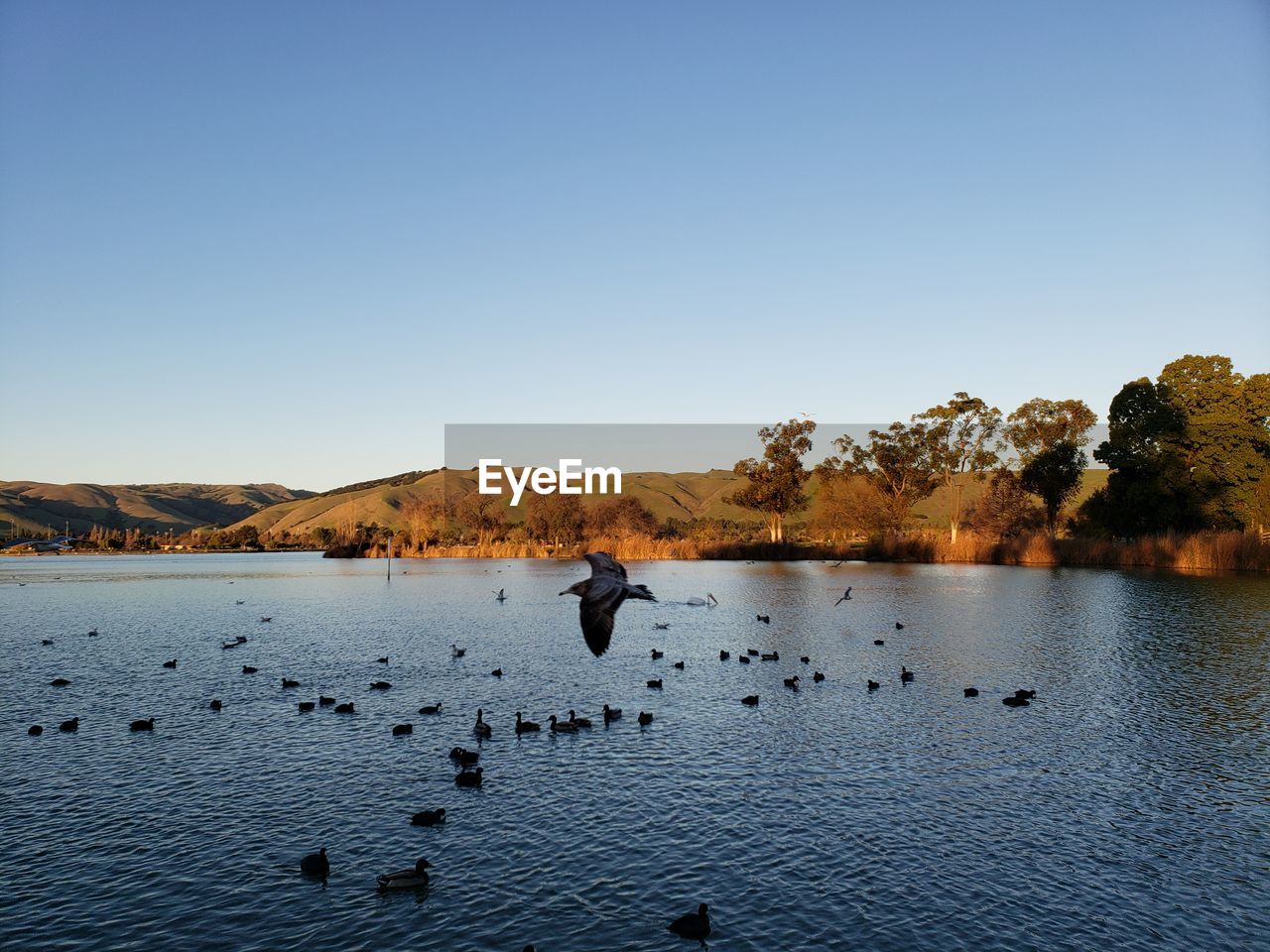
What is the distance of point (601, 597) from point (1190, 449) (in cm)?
9052

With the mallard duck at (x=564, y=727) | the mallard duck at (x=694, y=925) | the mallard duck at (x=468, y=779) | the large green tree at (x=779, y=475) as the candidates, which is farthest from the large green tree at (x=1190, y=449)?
the mallard duck at (x=694, y=925)

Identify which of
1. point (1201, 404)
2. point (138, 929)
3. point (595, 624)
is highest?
point (1201, 404)

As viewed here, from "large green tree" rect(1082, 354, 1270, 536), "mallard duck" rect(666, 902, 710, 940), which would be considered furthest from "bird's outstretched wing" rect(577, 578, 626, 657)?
"large green tree" rect(1082, 354, 1270, 536)

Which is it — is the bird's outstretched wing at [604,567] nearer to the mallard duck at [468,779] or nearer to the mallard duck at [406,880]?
the mallard duck at [406,880]

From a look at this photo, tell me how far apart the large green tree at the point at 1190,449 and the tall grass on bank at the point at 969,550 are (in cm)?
386

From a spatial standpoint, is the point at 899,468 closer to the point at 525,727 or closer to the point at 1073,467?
the point at 1073,467

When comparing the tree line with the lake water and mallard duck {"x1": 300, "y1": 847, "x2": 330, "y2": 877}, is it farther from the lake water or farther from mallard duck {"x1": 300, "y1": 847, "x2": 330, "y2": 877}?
mallard duck {"x1": 300, "y1": 847, "x2": 330, "y2": 877}

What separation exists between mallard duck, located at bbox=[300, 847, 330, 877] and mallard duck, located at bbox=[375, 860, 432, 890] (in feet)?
3.76

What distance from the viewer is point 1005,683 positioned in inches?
1128

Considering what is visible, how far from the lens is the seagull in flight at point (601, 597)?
21.9ft

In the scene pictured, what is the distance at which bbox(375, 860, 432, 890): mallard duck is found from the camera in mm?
13516

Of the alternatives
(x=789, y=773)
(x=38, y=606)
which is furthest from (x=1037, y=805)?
(x=38, y=606)

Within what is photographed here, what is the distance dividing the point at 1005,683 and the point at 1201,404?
224 ft

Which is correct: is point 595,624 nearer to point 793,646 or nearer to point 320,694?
point 320,694
